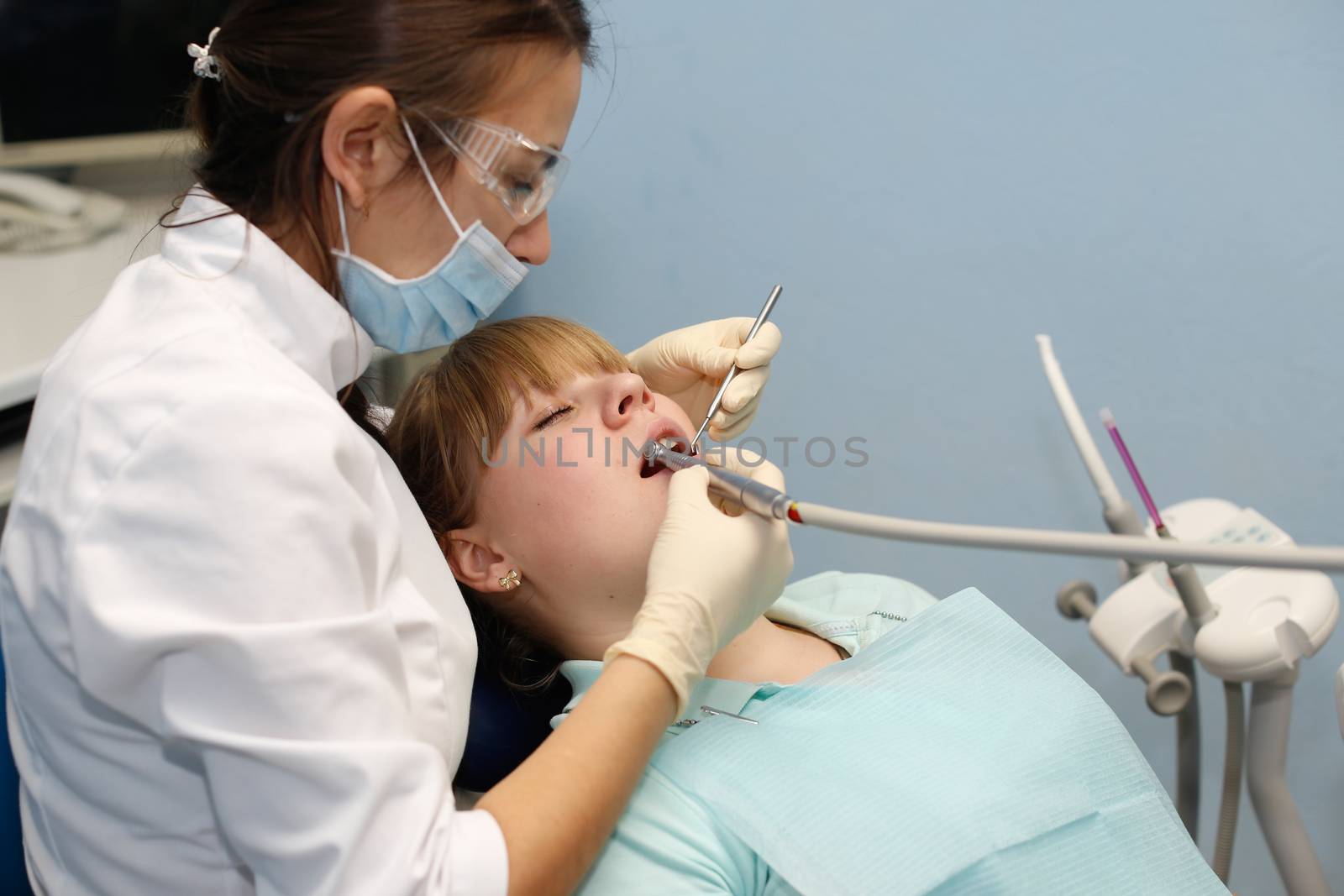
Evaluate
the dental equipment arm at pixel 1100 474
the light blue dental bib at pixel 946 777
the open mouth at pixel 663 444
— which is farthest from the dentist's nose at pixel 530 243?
the dental equipment arm at pixel 1100 474

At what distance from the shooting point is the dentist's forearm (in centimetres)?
85

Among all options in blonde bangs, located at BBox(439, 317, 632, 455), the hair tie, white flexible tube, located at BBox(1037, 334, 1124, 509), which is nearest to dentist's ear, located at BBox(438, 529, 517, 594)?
blonde bangs, located at BBox(439, 317, 632, 455)

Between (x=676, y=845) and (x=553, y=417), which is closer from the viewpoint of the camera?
(x=676, y=845)

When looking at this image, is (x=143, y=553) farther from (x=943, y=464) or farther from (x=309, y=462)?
(x=943, y=464)

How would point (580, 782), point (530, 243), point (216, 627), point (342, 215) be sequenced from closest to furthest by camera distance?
point (216, 627) → point (580, 782) → point (342, 215) → point (530, 243)

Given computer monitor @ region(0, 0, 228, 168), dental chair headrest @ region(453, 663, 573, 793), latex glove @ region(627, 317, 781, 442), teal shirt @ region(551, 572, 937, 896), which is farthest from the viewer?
computer monitor @ region(0, 0, 228, 168)

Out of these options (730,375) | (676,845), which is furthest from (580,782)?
(730,375)

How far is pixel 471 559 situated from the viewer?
1.32m

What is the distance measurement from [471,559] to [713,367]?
0.40 metres

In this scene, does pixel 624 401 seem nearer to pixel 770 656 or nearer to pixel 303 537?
pixel 770 656

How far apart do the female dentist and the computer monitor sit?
3.53 feet

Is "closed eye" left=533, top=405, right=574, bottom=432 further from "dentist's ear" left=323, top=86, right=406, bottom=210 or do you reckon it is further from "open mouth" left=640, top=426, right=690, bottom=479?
"dentist's ear" left=323, top=86, right=406, bottom=210

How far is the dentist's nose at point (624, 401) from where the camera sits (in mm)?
1280

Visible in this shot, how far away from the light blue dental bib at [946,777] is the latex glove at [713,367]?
1.12 feet
